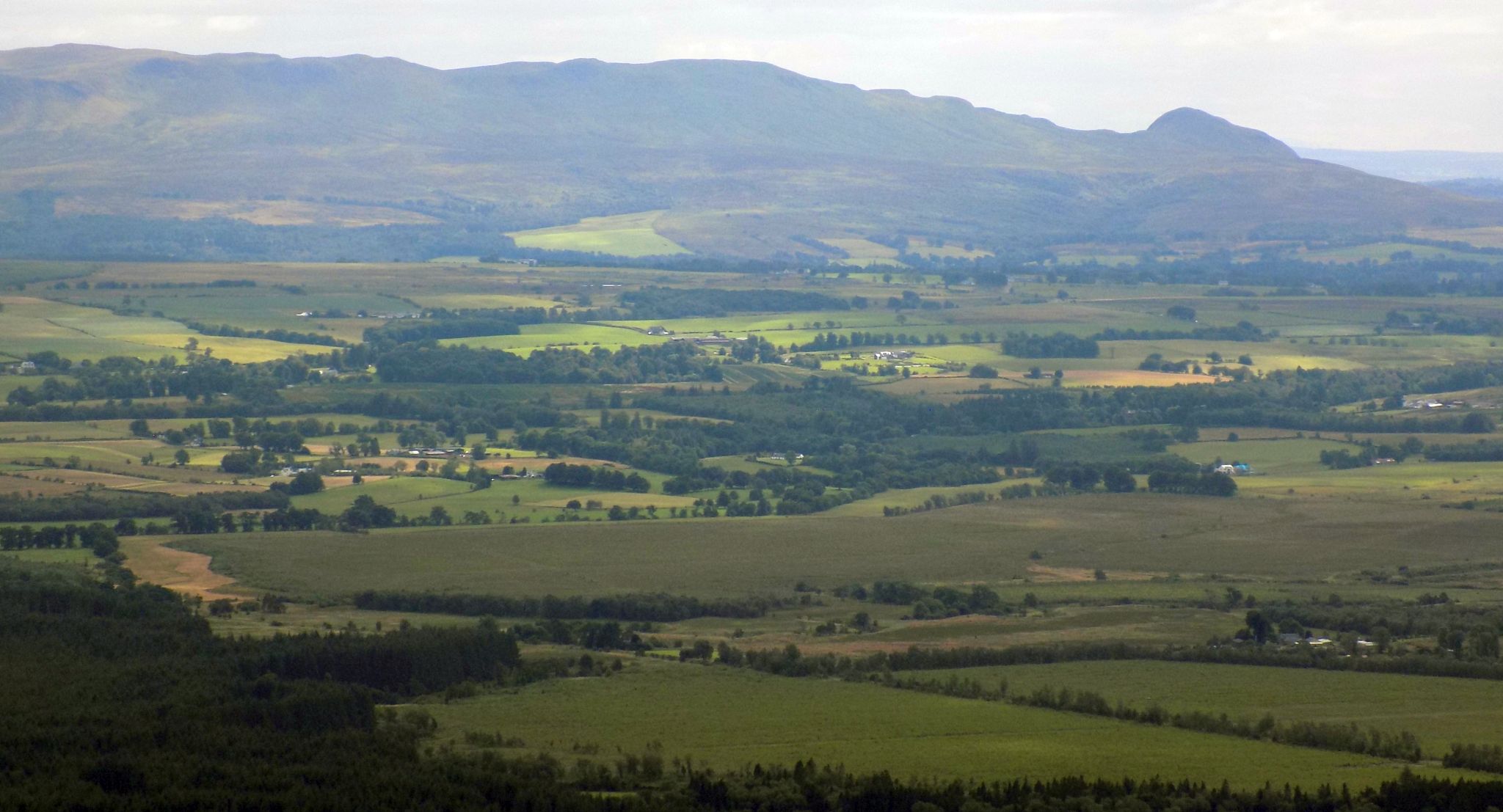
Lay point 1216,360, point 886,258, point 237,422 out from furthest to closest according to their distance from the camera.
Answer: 1. point 886,258
2. point 1216,360
3. point 237,422

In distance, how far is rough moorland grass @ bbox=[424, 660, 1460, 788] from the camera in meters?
38.2

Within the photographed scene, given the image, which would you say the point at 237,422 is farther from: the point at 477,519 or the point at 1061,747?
the point at 1061,747

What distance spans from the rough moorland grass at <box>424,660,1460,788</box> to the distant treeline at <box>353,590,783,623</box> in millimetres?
8917

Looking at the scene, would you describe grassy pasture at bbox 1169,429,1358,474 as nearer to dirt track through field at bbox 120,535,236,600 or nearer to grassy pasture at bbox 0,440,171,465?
dirt track through field at bbox 120,535,236,600

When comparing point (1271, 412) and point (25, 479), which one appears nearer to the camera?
point (25, 479)

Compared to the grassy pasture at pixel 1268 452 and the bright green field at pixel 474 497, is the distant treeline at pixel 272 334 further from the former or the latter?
the grassy pasture at pixel 1268 452

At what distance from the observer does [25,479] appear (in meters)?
73.6

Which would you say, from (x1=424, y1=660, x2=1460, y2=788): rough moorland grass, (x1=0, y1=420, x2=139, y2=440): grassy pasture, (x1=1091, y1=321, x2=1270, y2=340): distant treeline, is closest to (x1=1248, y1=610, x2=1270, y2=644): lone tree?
(x1=424, y1=660, x2=1460, y2=788): rough moorland grass

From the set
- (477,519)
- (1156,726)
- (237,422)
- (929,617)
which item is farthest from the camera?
(237,422)

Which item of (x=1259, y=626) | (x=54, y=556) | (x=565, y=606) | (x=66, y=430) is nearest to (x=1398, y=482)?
(x=1259, y=626)

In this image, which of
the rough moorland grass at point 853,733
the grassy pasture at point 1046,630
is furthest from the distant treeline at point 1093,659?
the rough moorland grass at point 853,733

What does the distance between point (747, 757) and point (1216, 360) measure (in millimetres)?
79466

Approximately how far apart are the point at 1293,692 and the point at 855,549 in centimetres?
2335

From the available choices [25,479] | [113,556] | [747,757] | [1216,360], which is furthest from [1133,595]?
[1216,360]
